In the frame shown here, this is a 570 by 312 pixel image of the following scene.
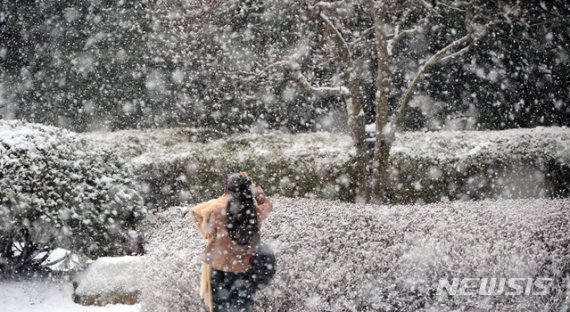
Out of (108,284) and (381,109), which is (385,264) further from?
(381,109)

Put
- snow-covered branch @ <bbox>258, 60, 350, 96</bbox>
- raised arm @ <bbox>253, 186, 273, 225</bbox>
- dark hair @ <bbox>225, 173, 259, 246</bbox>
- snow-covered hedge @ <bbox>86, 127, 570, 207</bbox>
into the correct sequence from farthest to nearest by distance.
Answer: snow-covered hedge @ <bbox>86, 127, 570, 207</bbox>
snow-covered branch @ <bbox>258, 60, 350, 96</bbox>
raised arm @ <bbox>253, 186, 273, 225</bbox>
dark hair @ <bbox>225, 173, 259, 246</bbox>

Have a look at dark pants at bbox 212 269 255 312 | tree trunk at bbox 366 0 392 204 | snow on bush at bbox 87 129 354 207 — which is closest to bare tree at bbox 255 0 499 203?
tree trunk at bbox 366 0 392 204

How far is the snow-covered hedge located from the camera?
7.68m

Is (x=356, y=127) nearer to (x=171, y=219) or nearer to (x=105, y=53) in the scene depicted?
(x=171, y=219)

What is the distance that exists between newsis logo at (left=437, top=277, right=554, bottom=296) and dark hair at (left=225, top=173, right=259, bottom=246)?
164 centimetres

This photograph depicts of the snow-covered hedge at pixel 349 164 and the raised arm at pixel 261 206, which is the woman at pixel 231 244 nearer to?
the raised arm at pixel 261 206

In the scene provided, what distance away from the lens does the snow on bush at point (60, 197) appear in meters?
4.42

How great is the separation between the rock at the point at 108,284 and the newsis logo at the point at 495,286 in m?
2.82

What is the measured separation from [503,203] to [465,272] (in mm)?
2881

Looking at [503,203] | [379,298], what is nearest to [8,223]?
[379,298]

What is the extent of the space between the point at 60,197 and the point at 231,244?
212 cm

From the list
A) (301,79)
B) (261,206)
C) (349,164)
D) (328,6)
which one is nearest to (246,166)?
(349,164)

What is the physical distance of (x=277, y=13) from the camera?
10.4 metres

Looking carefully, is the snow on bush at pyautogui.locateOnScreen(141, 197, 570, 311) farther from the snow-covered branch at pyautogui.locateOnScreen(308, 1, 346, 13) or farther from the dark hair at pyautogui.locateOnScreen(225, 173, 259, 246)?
the snow-covered branch at pyautogui.locateOnScreen(308, 1, 346, 13)
